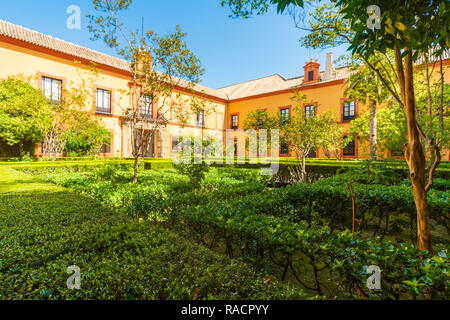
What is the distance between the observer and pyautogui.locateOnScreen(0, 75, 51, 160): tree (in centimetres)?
1128

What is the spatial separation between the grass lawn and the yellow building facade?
614cm

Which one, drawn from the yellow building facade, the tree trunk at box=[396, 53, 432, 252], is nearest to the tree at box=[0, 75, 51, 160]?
the yellow building facade

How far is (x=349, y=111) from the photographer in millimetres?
20000

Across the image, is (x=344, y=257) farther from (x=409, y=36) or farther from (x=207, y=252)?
(x=409, y=36)

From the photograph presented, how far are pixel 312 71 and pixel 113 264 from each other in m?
24.6

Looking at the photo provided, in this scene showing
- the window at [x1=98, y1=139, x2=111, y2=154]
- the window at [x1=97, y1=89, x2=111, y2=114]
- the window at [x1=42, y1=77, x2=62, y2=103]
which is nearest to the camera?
the window at [x1=42, y1=77, x2=62, y2=103]

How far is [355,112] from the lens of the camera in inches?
770

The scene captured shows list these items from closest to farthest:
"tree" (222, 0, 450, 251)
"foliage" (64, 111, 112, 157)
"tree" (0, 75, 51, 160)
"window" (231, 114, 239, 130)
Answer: "tree" (222, 0, 450, 251) < "tree" (0, 75, 51, 160) < "foliage" (64, 111, 112, 157) < "window" (231, 114, 239, 130)

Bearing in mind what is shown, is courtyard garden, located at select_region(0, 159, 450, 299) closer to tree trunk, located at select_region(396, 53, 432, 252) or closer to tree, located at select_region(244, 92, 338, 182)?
tree trunk, located at select_region(396, 53, 432, 252)

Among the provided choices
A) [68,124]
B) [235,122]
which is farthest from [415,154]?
[235,122]

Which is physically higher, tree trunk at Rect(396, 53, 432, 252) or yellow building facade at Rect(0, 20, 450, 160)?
yellow building facade at Rect(0, 20, 450, 160)

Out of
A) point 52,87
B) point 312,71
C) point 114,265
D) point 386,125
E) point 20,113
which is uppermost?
point 312,71

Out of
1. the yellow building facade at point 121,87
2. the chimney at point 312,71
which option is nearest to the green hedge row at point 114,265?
the yellow building facade at point 121,87

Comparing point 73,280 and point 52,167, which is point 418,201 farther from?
point 52,167
